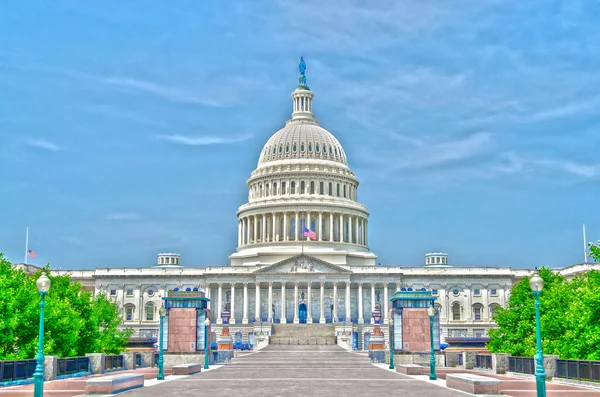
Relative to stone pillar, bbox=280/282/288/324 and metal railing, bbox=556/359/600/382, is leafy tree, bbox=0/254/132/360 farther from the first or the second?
stone pillar, bbox=280/282/288/324

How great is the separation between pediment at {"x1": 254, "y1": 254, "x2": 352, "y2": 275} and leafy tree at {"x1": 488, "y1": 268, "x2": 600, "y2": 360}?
211 ft

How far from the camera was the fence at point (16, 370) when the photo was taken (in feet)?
119

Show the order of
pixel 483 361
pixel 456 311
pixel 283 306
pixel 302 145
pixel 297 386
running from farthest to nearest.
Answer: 1. pixel 302 145
2. pixel 456 311
3. pixel 283 306
4. pixel 483 361
5. pixel 297 386

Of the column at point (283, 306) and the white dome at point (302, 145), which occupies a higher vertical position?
the white dome at point (302, 145)

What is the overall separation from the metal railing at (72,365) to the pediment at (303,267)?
81.8 meters

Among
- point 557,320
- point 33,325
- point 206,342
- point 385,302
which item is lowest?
point 206,342

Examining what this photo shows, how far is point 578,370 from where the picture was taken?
1439 inches

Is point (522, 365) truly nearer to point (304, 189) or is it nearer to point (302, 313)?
point (302, 313)

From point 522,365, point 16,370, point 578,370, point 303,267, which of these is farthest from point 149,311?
point 578,370

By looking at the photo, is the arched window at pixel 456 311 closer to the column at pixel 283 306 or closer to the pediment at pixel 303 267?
the pediment at pixel 303 267

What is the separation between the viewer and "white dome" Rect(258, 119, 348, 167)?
146 m

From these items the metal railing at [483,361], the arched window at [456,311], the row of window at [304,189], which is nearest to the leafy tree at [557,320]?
the metal railing at [483,361]

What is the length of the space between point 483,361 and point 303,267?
258 ft

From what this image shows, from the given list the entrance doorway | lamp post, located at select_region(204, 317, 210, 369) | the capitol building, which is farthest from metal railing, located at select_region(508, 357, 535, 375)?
the entrance doorway
